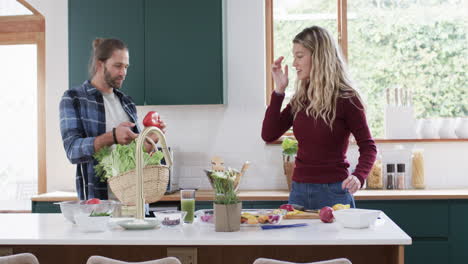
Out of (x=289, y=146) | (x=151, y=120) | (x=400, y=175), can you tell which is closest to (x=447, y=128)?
(x=400, y=175)

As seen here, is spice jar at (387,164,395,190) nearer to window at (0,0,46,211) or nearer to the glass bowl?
the glass bowl

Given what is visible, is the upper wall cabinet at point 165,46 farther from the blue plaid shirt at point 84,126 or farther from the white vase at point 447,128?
the white vase at point 447,128

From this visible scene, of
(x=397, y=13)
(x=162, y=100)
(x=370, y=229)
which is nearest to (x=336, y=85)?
(x=370, y=229)

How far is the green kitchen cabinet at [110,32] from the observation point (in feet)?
14.8

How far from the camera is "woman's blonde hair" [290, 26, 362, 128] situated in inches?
119

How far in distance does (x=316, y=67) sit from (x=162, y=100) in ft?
5.60

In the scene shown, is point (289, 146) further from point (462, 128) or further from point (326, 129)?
point (326, 129)

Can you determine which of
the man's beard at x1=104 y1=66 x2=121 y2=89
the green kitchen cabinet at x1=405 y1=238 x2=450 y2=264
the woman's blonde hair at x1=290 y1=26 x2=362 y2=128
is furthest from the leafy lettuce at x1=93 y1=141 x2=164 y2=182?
the green kitchen cabinet at x1=405 y1=238 x2=450 y2=264

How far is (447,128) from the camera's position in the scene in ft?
15.7

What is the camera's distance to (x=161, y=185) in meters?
2.69

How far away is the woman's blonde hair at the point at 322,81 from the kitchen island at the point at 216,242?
64cm

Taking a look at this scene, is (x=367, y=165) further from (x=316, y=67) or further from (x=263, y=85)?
(x=263, y=85)

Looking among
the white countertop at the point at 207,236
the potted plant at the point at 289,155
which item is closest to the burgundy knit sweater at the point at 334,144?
the white countertop at the point at 207,236

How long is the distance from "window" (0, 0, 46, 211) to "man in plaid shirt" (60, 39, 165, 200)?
188 cm
